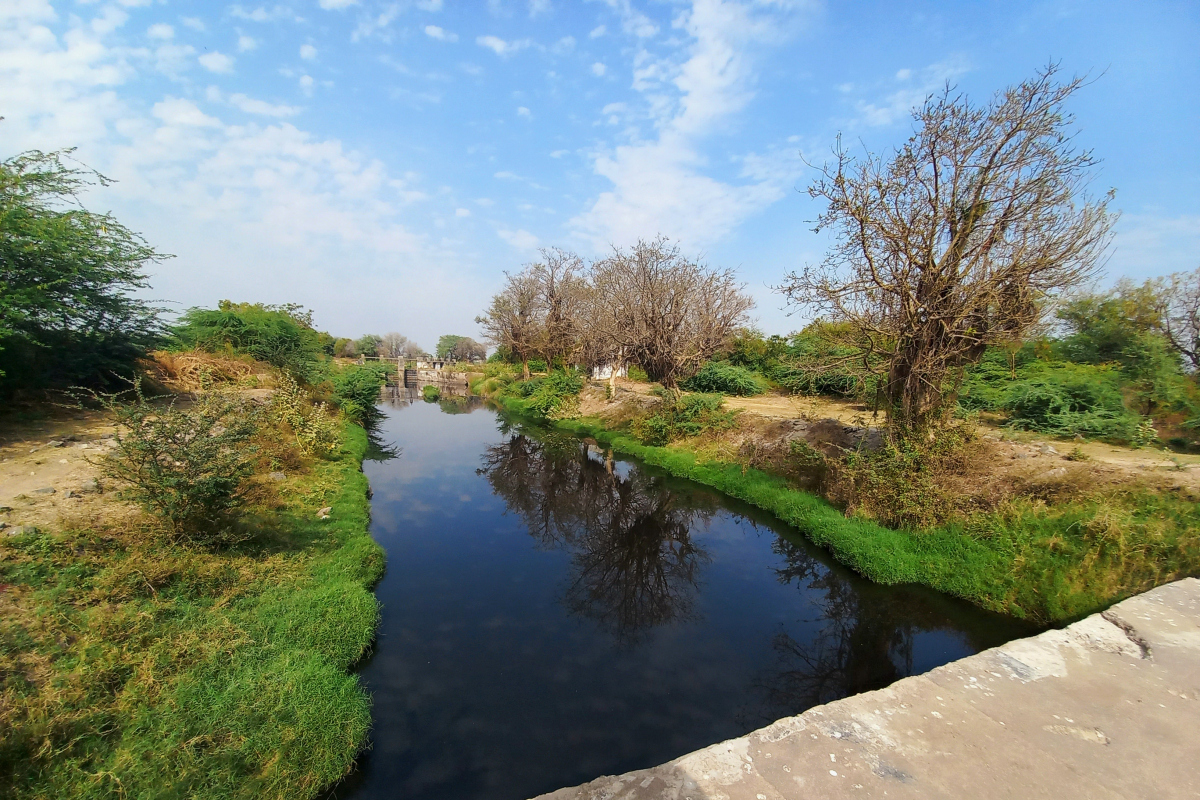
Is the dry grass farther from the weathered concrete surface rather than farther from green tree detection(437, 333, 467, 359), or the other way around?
green tree detection(437, 333, 467, 359)

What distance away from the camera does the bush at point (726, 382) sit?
24.2 metres

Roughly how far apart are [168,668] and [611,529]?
7586 millimetres

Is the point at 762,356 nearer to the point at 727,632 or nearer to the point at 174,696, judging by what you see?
the point at 727,632

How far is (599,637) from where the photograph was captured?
21.5ft

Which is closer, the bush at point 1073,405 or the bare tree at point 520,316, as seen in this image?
the bush at point 1073,405

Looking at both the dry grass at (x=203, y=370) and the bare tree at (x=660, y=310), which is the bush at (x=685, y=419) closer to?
the bare tree at (x=660, y=310)

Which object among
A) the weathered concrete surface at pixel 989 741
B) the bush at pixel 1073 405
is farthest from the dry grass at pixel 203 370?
the bush at pixel 1073 405

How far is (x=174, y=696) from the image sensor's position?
13.1 ft

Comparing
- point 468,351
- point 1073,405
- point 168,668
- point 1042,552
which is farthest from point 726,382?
point 468,351

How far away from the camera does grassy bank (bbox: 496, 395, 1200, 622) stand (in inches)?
248

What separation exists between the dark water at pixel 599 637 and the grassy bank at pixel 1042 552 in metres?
0.39

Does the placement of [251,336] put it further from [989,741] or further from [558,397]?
[989,741]

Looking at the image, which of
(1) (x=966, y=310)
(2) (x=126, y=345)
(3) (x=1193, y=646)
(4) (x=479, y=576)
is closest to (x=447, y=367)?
(2) (x=126, y=345)

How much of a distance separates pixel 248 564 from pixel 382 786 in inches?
139
